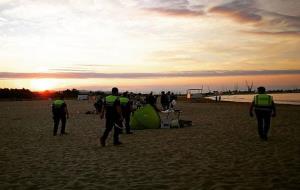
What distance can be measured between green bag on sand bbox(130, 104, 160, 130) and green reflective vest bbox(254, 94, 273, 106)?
19.6 feet

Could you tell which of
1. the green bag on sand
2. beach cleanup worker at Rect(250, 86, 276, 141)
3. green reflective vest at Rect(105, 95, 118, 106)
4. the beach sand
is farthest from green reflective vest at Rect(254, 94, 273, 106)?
the green bag on sand

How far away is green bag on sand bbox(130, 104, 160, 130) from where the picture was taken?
62.1 ft

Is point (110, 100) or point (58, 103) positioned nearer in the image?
point (110, 100)

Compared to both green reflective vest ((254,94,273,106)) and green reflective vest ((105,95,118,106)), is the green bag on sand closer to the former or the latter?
green reflective vest ((105,95,118,106))

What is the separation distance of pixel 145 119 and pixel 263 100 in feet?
21.5

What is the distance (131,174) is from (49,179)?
1.73 m

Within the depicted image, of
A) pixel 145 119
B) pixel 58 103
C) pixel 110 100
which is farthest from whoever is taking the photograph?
pixel 145 119

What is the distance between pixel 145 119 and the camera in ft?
62.0

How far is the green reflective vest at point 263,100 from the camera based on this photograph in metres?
13.9

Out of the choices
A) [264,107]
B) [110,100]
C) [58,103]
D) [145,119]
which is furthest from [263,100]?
[58,103]

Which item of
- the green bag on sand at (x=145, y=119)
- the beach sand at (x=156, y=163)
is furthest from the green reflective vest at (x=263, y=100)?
the green bag on sand at (x=145, y=119)

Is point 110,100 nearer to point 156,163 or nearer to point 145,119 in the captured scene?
point 156,163

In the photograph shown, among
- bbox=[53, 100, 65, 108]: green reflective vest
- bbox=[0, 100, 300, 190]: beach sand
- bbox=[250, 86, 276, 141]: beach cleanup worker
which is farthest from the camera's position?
bbox=[53, 100, 65, 108]: green reflective vest

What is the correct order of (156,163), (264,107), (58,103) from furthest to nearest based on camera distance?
(58,103) → (264,107) → (156,163)
